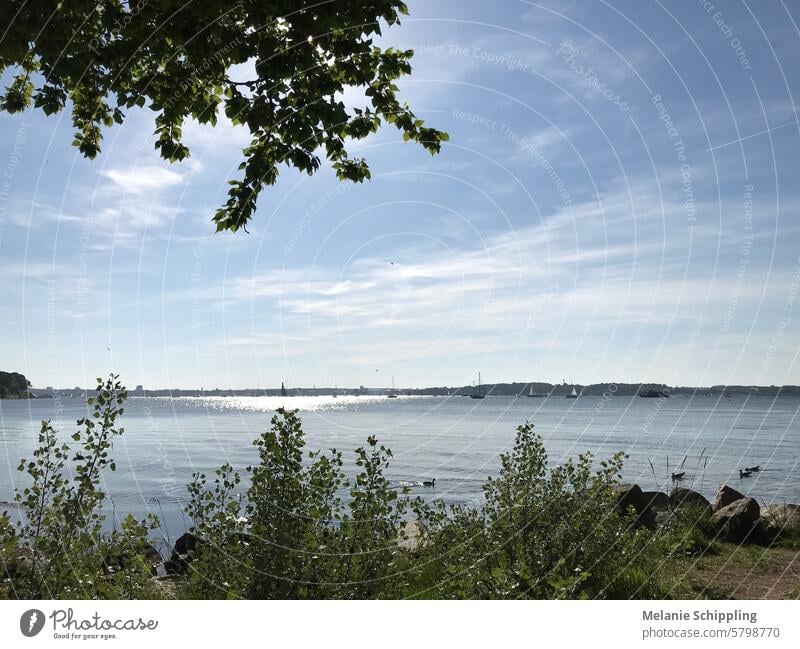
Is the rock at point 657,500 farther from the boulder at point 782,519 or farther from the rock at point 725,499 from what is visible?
the boulder at point 782,519

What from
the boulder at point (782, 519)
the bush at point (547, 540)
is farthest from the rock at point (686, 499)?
the bush at point (547, 540)

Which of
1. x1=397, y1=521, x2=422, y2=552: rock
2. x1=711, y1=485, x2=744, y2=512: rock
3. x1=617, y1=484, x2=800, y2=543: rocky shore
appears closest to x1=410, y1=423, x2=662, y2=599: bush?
x1=397, y1=521, x2=422, y2=552: rock

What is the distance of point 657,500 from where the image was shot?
13.3 metres

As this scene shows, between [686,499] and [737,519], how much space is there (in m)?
1.08

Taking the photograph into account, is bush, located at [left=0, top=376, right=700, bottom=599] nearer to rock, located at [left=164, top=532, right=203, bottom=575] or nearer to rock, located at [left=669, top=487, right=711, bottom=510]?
rock, located at [left=164, top=532, right=203, bottom=575]

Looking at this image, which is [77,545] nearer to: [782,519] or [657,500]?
[782,519]

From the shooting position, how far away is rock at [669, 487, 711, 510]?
11.4 metres

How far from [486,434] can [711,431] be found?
2276 cm

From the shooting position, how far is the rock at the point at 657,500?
41.6 feet

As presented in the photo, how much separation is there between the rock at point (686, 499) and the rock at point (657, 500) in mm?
512

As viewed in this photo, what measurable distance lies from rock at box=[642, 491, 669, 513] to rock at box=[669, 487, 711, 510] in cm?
51
